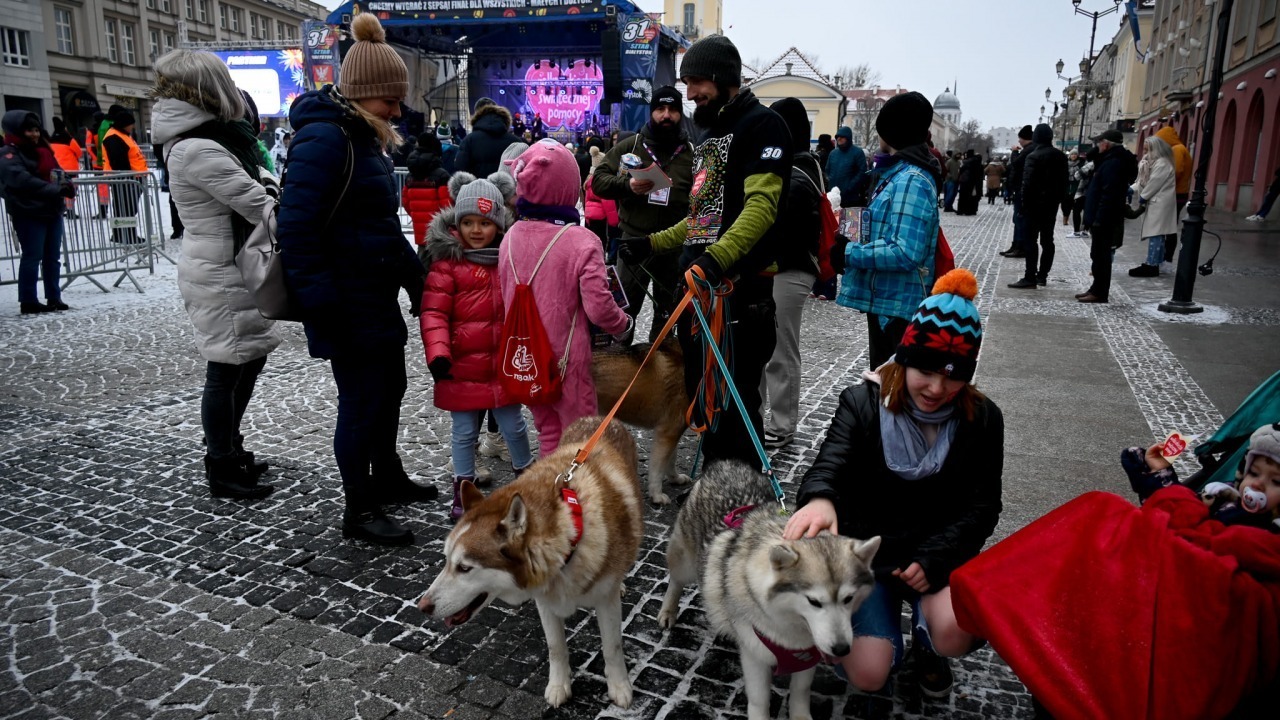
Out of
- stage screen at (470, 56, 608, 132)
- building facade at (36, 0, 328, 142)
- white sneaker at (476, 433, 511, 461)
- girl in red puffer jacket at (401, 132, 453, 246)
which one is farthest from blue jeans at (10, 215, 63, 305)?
building facade at (36, 0, 328, 142)

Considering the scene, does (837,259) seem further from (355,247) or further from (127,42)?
(127,42)

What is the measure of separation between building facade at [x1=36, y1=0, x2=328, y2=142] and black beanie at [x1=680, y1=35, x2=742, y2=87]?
4198cm

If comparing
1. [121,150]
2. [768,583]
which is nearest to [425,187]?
[768,583]

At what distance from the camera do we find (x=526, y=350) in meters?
3.74

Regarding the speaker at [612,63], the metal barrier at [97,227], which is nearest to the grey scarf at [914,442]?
the metal barrier at [97,227]

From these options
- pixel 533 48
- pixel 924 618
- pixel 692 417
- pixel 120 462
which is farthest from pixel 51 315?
pixel 533 48

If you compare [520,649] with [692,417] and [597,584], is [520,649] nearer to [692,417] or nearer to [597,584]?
[597,584]

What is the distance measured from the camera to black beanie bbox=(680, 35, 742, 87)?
11.5 ft

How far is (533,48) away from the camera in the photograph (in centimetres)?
3219

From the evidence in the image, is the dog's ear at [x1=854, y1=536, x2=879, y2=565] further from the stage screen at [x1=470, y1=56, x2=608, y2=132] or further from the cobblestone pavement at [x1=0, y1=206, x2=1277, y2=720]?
the stage screen at [x1=470, y1=56, x2=608, y2=132]

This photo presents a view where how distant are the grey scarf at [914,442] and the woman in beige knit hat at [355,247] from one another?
2.46 metres

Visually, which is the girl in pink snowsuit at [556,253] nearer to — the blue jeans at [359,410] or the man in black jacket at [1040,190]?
the blue jeans at [359,410]

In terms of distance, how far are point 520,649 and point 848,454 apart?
1.53 metres

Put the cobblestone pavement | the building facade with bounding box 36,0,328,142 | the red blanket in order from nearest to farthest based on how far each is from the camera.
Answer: the red blanket
the cobblestone pavement
the building facade with bounding box 36,0,328,142
